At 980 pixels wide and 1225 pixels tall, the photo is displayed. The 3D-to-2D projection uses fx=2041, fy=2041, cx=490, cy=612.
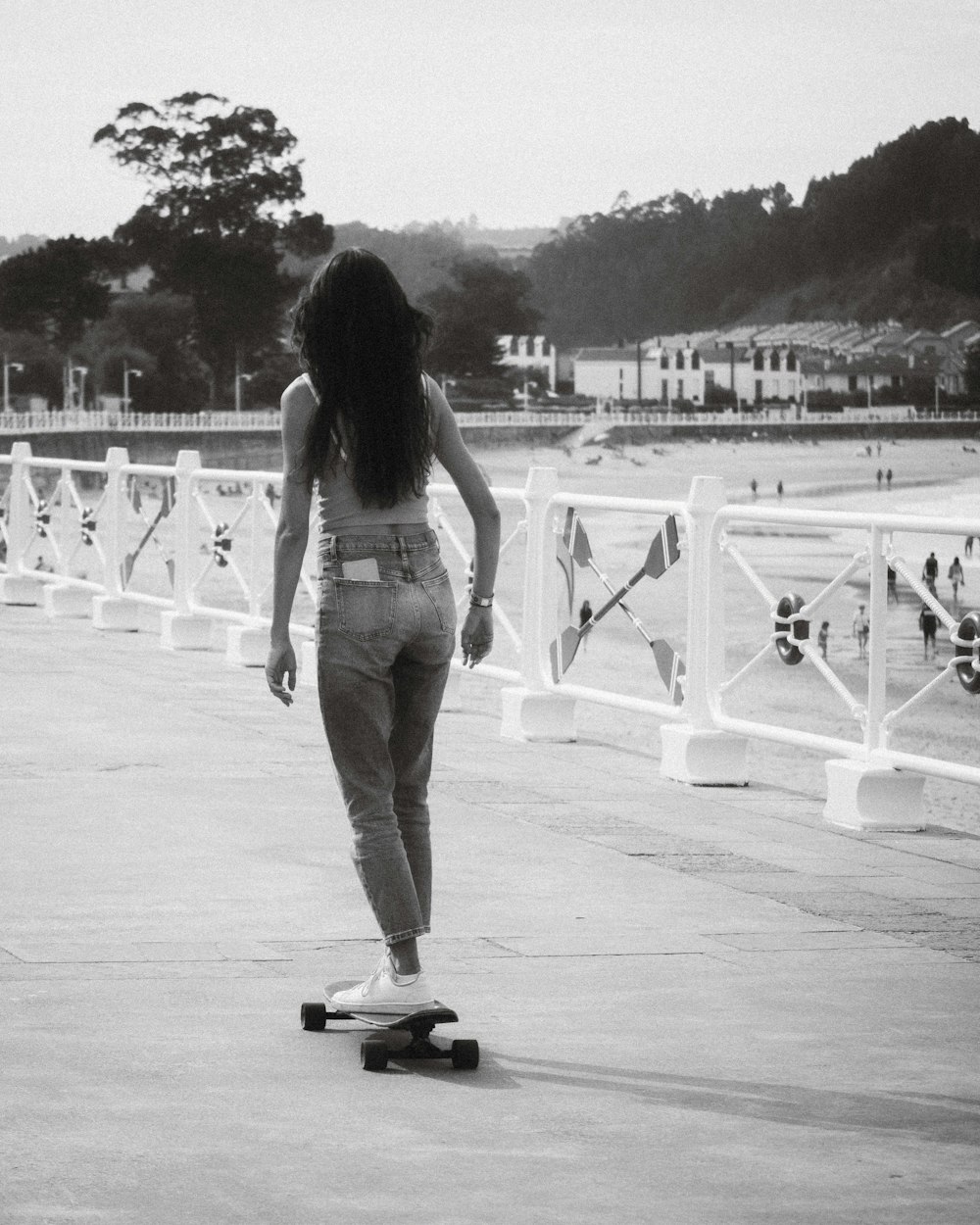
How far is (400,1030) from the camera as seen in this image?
155 inches

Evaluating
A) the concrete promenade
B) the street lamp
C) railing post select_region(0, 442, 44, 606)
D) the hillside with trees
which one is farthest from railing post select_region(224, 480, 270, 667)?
the street lamp

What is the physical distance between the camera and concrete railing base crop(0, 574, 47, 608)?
50.8 feet

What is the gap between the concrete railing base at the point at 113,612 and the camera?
13422 mm

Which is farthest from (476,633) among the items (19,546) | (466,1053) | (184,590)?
(19,546)

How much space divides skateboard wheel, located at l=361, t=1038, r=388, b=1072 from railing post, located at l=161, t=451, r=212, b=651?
8654mm

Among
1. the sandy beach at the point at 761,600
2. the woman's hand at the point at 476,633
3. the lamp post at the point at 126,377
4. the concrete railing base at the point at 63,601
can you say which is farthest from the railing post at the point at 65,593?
the lamp post at the point at 126,377

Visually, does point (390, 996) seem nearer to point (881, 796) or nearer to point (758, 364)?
point (881, 796)

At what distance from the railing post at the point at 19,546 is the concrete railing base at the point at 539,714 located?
7467 mm

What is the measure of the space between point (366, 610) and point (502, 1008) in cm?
90

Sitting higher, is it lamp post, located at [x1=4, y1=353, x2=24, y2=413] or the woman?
lamp post, located at [x1=4, y1=353, x2=24, y2=413]

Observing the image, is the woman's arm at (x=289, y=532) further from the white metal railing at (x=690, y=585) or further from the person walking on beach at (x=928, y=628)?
the person walking on beach at (x=928, y=628)

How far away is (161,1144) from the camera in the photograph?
10.5 feet

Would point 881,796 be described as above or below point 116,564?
below

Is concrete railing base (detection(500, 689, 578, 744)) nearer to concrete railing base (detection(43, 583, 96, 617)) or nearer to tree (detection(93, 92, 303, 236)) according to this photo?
concrete railing base (detection(43, 583, 96, 617))
